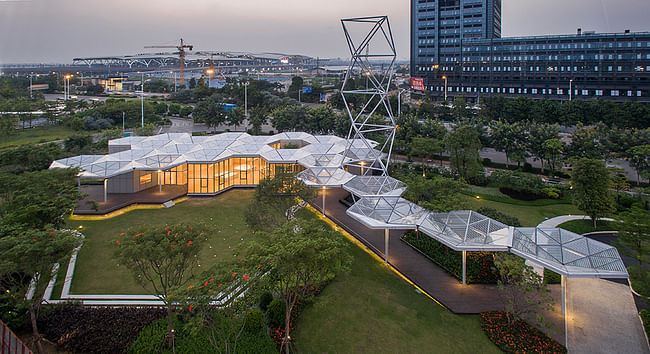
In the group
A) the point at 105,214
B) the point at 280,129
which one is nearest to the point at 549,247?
the point at 105,214

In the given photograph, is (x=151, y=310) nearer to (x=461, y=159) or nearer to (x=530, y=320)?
(x=530, y=320)

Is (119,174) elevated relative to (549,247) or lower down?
elevated

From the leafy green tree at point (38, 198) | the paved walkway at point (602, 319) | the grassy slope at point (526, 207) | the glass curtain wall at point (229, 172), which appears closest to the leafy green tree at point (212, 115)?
the glass curtain wall at point (229, 172)

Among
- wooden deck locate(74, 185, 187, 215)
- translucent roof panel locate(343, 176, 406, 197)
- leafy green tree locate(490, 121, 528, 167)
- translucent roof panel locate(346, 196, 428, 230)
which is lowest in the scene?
wooden deck locate(74, 185, 187, 215)

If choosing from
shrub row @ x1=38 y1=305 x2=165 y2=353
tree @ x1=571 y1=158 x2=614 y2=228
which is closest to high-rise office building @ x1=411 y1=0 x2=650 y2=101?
tree @ x1=571 y1=158 x2=614 y2=228

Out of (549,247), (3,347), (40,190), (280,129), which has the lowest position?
(3,347)

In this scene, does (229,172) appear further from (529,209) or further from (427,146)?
(529,209)

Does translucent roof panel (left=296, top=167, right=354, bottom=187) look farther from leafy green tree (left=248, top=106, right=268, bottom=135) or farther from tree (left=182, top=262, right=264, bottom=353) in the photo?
leafy green tree (left=248, top=106, right=268, bottom=135)
